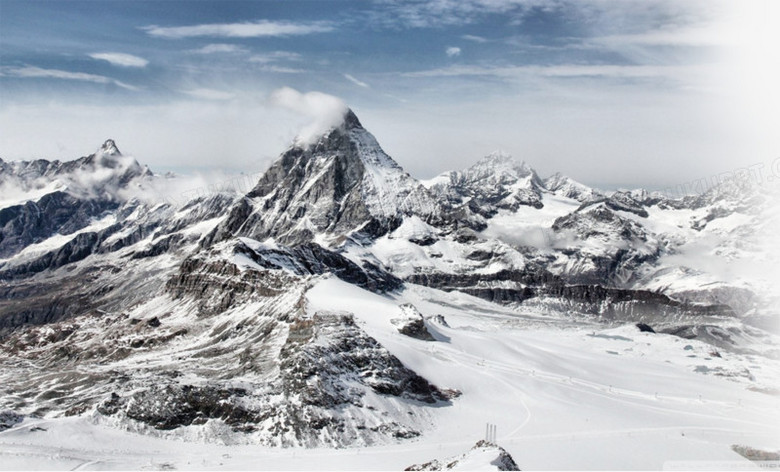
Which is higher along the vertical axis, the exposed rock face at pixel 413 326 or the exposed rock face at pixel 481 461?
the exposed rock face at pixel 481 461

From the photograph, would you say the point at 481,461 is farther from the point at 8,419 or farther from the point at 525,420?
the point at 8,419

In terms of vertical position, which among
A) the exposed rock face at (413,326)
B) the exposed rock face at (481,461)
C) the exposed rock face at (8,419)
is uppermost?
the exposed rock face at (481,461)

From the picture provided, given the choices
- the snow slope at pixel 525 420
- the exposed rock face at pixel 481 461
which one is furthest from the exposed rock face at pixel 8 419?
the exposed rock face at pixel 481 461

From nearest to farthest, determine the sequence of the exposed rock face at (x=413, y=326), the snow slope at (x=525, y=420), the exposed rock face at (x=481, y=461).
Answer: the exposed rock face at (x=481, y=461), the snow slope at (x=525, y=420), the exposed rock face at (x=413, y=326)

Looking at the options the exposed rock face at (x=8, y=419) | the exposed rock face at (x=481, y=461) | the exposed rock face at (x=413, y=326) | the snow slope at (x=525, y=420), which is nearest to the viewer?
the exposed rock face at (x=481, y=461)

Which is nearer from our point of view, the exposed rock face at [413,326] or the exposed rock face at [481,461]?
the exposed rock face at [481,461]

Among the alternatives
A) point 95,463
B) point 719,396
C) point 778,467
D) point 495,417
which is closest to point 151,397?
point 95,463

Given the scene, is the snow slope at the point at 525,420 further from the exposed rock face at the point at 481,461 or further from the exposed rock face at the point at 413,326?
the exposed rock face at the point at 481,461

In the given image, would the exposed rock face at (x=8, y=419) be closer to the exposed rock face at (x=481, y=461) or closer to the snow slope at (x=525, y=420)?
the snow slope at (x=525, y=420)

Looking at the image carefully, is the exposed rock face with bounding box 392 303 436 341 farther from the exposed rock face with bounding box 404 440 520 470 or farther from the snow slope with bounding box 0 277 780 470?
the exposed rock face with bounding box 404 440 520 470

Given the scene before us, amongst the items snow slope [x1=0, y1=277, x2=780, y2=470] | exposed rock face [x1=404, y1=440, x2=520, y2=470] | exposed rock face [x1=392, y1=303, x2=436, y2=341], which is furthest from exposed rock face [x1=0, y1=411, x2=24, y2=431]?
exposed rock face [x1=392, y1=303, x2=436, y2=341]

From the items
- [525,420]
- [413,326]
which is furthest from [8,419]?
[413,326]
